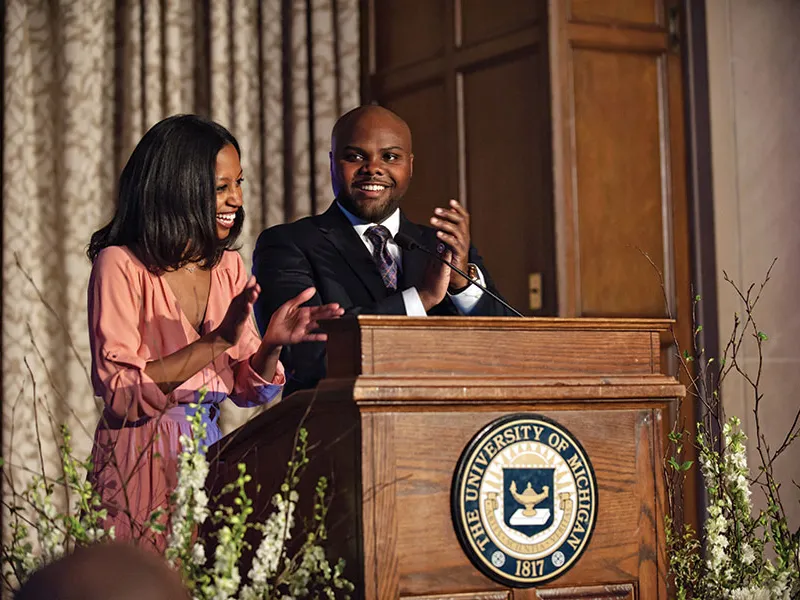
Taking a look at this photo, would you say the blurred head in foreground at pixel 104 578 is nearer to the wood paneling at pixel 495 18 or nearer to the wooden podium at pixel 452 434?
the wooden podium at pixel 452 434

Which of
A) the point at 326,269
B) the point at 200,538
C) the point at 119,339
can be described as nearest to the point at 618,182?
the point at 326,269

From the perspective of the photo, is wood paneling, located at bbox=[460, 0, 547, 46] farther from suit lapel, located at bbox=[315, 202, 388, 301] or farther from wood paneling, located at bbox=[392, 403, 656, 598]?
wood paneling, located at bbox=[392, 403, 656, 598]

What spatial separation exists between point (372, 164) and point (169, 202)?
55 cm

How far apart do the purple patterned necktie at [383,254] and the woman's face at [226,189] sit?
397 millimetres

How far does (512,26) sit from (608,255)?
93 cm

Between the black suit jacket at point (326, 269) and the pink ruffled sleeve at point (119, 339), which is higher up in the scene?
the black suit jacket at point (326, 269)

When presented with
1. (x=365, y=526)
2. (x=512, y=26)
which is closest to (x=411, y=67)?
(x=512, y=26)

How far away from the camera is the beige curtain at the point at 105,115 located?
186 inches

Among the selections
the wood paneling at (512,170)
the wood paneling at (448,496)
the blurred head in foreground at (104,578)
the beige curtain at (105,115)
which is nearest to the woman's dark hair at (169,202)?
the wood paneling at (448,496)

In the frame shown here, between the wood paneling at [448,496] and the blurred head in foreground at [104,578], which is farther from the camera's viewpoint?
the wood paneling at [448,496]

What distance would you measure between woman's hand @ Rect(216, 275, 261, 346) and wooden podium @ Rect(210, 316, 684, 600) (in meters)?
0.16

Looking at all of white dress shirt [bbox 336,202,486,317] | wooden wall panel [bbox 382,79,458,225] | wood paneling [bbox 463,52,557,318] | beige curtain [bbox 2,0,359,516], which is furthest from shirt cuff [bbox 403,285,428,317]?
beige curtain [bbox 2,0,359,516]

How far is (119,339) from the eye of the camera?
7.45ft

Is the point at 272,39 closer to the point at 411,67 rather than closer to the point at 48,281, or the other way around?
the point at 411,67
